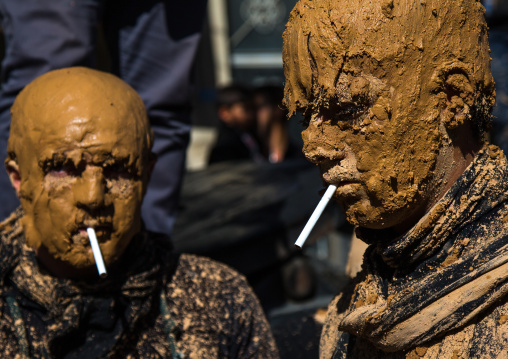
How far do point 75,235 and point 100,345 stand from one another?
1.16ft

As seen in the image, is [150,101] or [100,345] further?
[150,101]

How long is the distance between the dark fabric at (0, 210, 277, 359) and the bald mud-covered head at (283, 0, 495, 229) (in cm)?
82

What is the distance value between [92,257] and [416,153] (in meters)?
0.98

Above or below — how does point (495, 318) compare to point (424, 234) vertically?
below

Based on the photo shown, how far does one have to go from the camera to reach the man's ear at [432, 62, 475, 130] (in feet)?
4.98

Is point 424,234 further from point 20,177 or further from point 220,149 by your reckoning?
point 220,149

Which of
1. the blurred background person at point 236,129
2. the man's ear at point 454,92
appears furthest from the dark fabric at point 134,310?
the blurred background person at point 236,129

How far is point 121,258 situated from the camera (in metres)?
2.21

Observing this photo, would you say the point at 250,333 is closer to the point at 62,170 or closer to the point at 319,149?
the point at 62,170

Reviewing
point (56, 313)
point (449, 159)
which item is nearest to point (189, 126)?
point (56, 313)

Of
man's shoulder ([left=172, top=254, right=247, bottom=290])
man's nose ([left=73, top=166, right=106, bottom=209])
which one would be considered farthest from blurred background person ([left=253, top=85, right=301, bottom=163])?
man's nose ([left=73, top=166, right=106, bottom=209])

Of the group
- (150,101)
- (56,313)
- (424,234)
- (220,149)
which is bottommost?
(220,149)

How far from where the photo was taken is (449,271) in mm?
1508

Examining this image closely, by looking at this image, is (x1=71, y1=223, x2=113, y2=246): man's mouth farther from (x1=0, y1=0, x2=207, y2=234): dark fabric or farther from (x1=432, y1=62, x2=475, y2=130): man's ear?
(x1=432, y1=62, x2=475, y2=130): man's ear
